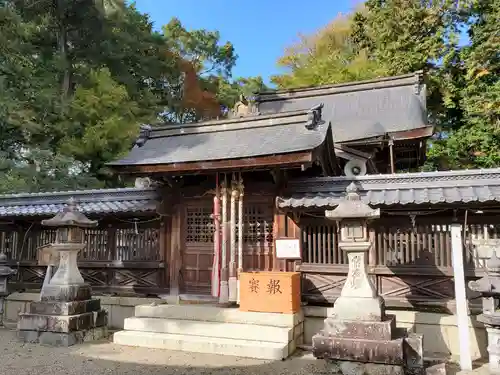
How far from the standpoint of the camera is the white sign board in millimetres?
8273

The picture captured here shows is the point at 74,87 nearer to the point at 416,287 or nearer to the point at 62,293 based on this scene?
the point at 62,293

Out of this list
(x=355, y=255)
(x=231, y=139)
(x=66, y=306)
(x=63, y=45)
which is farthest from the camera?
(x=63, y=45)

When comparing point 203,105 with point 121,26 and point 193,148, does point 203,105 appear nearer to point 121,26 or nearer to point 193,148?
point 121,26

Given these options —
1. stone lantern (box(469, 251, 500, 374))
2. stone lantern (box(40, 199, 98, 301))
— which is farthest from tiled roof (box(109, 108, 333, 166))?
stone lantern (box(469, 251, 500, 374))

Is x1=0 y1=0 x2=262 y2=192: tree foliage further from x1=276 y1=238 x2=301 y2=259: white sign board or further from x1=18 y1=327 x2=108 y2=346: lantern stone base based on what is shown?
x1=276 y1=238 x2=301 y2=259: white sign board

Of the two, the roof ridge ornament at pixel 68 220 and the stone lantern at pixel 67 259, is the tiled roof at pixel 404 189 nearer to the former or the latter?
the roof ridge ornament at pixel 68 220

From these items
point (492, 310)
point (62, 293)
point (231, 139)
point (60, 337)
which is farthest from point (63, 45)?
point (492, 310)

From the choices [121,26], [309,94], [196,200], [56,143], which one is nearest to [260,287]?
[196,200]

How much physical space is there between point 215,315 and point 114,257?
3.49 meters

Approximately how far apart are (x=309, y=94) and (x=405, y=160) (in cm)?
520

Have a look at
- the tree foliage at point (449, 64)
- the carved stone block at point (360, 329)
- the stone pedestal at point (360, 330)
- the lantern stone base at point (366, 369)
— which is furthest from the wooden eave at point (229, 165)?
the tree foliage at point (449, 64)

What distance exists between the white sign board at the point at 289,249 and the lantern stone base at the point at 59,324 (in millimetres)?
4136

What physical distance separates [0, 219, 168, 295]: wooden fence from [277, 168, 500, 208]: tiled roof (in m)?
3.44

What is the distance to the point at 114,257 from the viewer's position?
1002 cm
